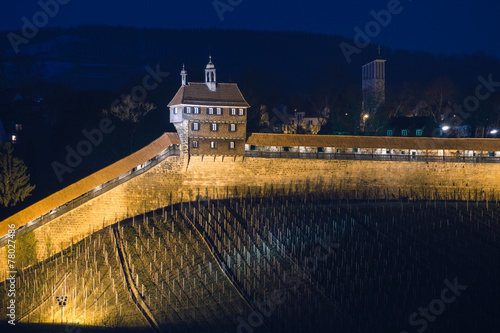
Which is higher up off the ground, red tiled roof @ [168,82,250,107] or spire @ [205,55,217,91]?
spire @ [205,55,217,91]

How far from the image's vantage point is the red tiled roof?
4119cm

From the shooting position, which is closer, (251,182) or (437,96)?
(251,182)

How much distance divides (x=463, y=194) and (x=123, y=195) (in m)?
21.8

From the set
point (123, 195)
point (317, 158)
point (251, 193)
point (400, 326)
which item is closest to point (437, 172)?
point (317, 158)

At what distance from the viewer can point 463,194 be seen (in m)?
44.2

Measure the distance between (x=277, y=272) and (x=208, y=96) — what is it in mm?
13421

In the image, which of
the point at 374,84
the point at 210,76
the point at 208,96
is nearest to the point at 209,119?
the point at 208,96

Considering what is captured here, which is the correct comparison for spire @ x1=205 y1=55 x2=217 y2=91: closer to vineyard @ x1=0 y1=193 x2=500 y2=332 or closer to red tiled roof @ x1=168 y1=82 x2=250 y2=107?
red tiled roof @ x1=168 y1=82 x2=250 y2=107

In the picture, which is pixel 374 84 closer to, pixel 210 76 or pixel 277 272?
pixel 210 76

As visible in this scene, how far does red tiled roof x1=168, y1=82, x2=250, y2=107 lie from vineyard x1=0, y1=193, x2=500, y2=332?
6143 mm

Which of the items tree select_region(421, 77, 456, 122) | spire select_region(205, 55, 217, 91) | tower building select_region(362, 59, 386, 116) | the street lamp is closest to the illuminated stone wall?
spire select_region(205, 55, 217, 91)

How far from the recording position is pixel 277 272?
1294 inches

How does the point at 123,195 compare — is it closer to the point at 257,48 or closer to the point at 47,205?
the point at 47,205

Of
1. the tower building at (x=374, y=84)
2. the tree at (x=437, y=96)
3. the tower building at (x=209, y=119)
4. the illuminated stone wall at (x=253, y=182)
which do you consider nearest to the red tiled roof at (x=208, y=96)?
the tower building at (x=209, y=119)
